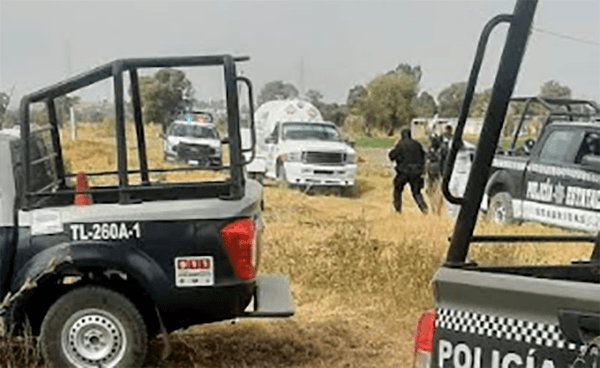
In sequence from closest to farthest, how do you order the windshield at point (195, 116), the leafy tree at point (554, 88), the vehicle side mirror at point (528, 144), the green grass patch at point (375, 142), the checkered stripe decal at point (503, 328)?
1. the checkered stripe decal at point (503, 328)
2. the leafy tree at point (554, 88)
3. the windshield at point (195, 116)
4. the vehicle side mirror at point (528, 144)
5. the green grass patch at point (375, 142)

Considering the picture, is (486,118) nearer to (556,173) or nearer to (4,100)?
(4,100)

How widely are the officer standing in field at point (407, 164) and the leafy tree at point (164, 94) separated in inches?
199

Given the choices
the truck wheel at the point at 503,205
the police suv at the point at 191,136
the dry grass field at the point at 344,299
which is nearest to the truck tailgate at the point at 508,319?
the dry grass field at the point at 344,299

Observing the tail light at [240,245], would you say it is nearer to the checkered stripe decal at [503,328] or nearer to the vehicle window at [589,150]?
the checkered stripe decal at [503,328]

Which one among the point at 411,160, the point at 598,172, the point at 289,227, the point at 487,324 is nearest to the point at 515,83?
the point at 487,324

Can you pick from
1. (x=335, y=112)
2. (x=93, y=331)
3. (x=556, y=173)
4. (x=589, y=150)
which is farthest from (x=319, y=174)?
(x=335, y=112)

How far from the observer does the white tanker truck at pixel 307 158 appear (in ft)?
73.7

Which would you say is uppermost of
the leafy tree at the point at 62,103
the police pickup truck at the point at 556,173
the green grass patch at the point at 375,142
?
the leafy tree at the point at 62,103

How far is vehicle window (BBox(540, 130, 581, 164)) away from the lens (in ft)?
39.2

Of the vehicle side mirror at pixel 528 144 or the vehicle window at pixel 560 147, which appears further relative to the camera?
the vehicle side mirror at pixel 528 144

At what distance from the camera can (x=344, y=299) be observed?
811 cm

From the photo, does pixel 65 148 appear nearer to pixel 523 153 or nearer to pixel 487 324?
pixel 487 324

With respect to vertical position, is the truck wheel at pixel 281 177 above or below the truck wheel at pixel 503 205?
below

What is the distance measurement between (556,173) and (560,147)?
1.16ft
